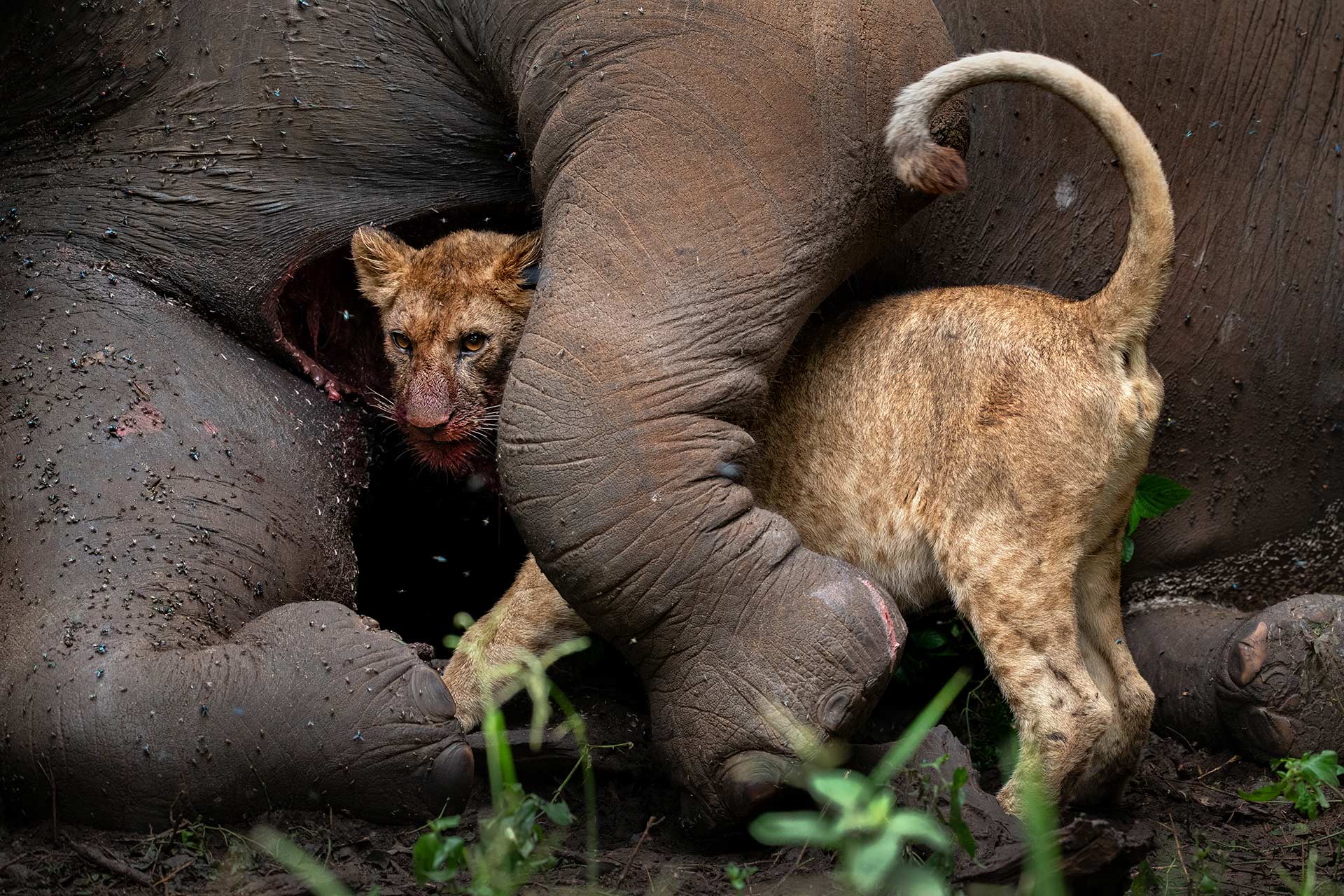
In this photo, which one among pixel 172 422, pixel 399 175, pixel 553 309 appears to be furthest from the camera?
pixel 399 175

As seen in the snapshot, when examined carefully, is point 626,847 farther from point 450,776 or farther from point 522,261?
point 522,261

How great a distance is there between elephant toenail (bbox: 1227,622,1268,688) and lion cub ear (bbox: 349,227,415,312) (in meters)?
2.39

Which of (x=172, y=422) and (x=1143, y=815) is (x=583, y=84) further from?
(x=1143, y=815)

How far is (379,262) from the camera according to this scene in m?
3.99

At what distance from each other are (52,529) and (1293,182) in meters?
3.24

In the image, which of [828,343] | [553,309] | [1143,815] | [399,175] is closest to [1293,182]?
[828,343]

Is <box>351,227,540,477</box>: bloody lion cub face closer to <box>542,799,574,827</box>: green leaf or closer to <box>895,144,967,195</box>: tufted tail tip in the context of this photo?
<box>895,144,967,195</box>: tufted tail tip

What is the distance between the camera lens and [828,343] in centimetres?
380

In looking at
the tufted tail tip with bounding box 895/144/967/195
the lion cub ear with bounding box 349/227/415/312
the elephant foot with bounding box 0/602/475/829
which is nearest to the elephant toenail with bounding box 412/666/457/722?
the elephant foot with bounding box 0/602/475/829

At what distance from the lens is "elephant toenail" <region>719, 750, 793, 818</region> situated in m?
3.08

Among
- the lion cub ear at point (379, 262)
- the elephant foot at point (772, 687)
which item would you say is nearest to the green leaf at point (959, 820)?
the elephant foot at point (772, 687)

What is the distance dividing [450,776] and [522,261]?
154cm

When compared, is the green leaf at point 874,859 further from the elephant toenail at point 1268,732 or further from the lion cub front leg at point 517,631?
the elephant toenail at point 1268,732

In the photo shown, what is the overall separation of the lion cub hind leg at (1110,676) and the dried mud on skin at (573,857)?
124 millimetres
